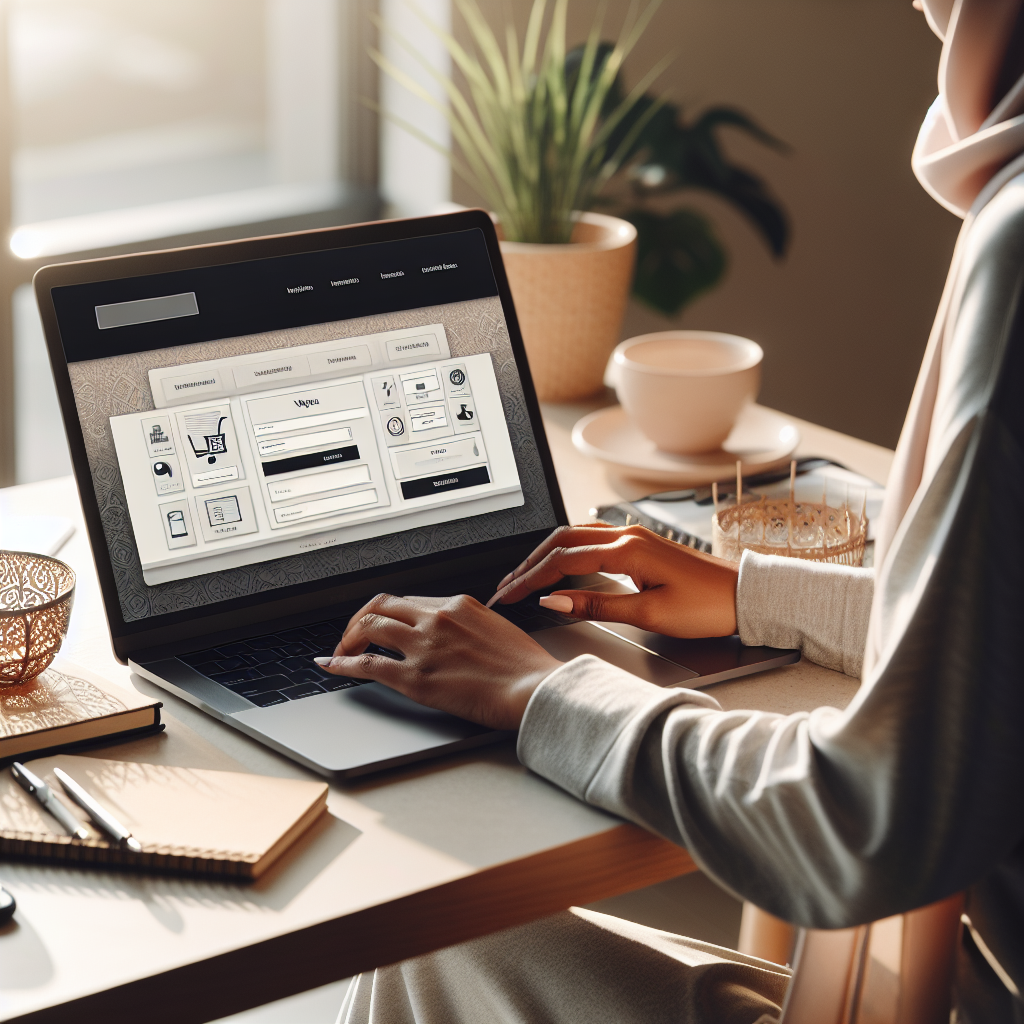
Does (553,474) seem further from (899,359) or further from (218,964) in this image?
(899,359)

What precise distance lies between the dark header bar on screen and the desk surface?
0.29 metres

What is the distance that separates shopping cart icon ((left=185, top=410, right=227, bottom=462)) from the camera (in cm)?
95

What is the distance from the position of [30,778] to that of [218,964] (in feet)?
0.64

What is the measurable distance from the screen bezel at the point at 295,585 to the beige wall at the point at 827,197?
1.52m

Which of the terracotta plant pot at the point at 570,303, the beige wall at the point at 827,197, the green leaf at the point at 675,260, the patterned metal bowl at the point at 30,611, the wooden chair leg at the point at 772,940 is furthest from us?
the beige wall at the point at 827,197

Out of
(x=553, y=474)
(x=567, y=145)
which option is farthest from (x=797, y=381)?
(x=553, y=474)

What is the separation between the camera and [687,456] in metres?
1.40

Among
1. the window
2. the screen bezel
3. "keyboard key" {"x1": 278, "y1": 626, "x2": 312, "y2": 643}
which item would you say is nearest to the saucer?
the screen bezel

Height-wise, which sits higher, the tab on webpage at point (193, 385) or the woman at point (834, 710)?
the tab on webpage at point (193, 385)

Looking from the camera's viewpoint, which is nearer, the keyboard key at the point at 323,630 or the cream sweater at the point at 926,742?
the cream sweater at the point at 926,742

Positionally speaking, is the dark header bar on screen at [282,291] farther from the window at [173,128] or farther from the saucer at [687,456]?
the window at [173,128]

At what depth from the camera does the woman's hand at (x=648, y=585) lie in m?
0.93

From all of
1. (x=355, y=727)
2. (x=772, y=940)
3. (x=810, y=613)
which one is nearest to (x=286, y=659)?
(x=355, y=727)

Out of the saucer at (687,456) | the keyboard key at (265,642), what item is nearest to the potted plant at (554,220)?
the saucer at (687,456)
